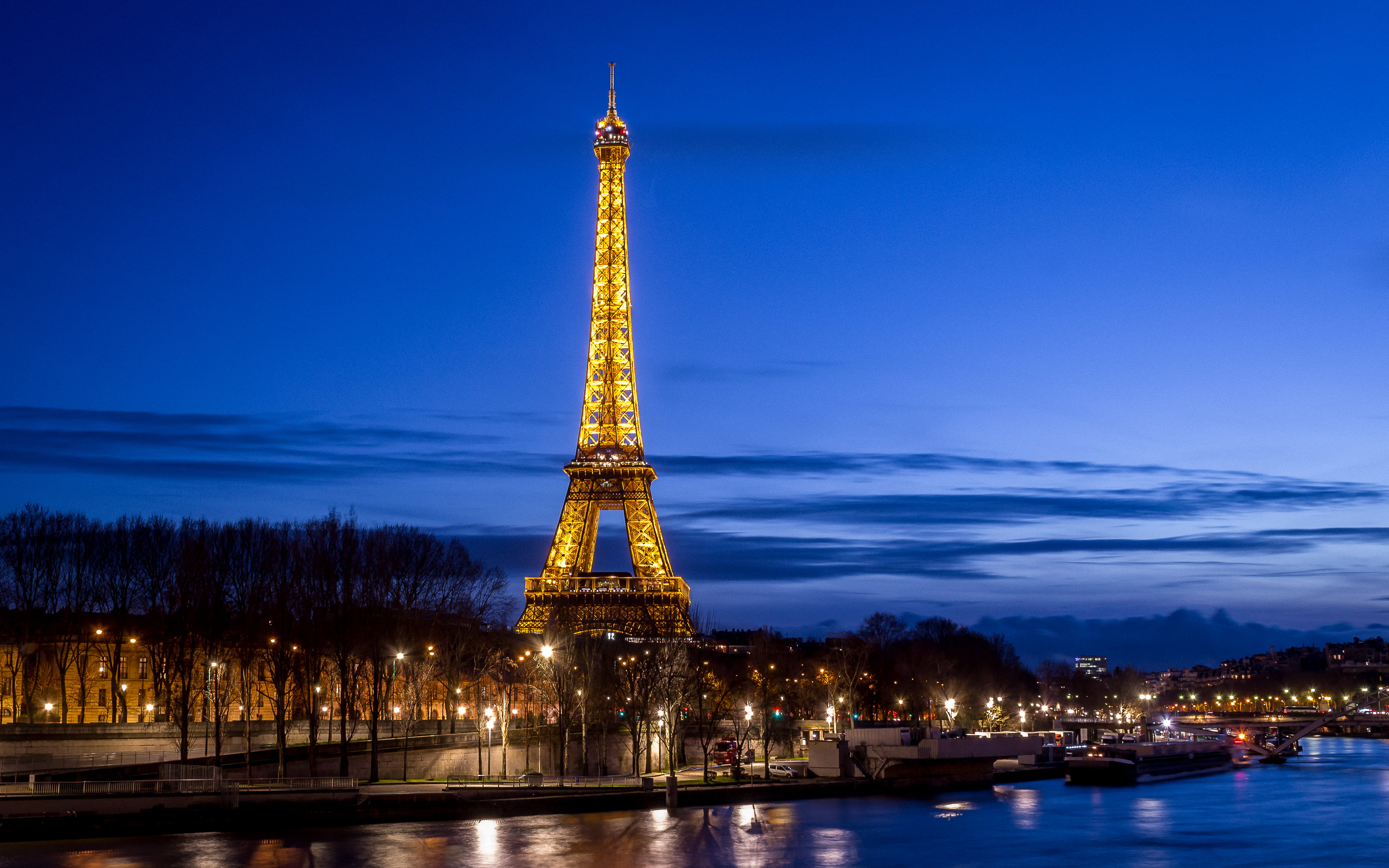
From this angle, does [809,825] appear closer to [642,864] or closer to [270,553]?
[642,864]

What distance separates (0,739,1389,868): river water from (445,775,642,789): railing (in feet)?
17.3

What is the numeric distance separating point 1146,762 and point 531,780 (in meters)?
54.8

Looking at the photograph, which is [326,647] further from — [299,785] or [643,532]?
[643,532]

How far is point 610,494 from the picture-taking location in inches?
4390

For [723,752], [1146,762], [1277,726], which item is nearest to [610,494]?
[723,752]

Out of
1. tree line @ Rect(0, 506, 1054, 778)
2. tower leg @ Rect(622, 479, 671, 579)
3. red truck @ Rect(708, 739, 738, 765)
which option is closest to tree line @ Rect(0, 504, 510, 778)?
tree line @ Rect(0, 506, 1054, 778)

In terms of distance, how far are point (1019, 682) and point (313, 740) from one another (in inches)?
4627

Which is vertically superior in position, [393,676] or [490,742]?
[393,676]

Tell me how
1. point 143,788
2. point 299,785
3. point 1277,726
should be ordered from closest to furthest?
point 143,788 < point 299,785 < point 1277,726

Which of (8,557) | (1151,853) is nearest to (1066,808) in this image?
(1151,853)

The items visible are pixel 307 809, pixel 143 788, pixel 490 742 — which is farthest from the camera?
pixel 490 742

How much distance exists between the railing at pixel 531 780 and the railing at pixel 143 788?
6805mm

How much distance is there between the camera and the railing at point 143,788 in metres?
46.8

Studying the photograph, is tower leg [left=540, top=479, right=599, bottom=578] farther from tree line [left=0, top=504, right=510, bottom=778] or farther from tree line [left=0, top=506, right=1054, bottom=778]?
tree line [left=0, top=504, right=510, bottom=778]
